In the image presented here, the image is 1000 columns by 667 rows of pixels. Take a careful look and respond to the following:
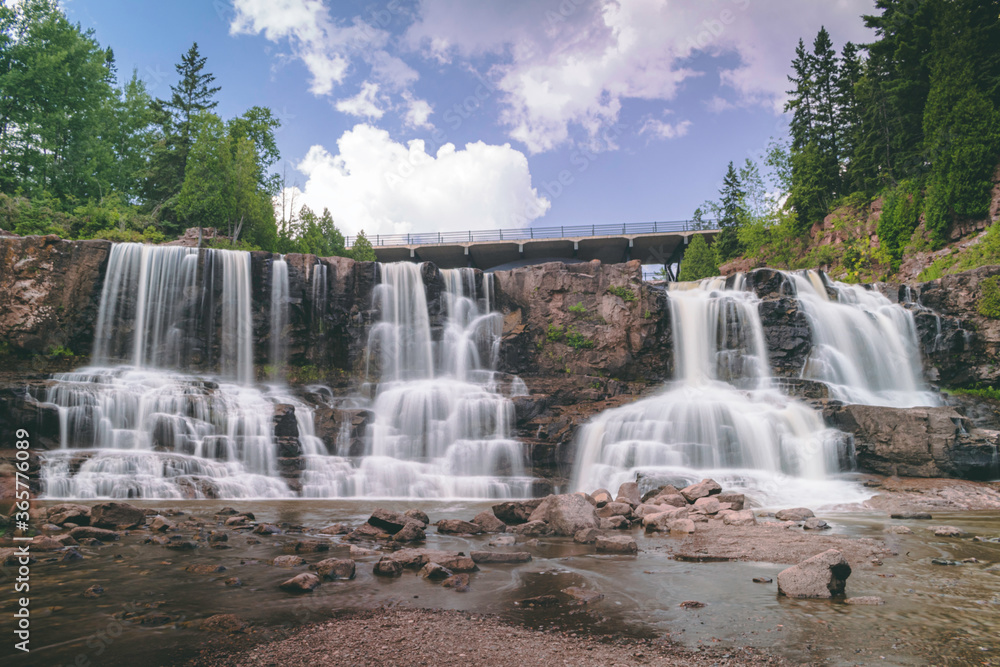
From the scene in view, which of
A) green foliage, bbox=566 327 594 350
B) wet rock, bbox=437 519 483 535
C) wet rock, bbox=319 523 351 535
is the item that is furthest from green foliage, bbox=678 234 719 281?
wet rock, bbox=319 523 351 535

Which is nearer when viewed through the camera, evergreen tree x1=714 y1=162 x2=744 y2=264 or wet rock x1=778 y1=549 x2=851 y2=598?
wet rock x1=778 y1=549 x2=851 y2=598

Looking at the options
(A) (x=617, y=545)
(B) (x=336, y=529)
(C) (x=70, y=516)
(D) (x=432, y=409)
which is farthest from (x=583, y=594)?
(D) (x=432, y=409)

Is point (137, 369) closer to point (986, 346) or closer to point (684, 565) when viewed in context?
point (684, 565)

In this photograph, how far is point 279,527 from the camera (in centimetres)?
1077

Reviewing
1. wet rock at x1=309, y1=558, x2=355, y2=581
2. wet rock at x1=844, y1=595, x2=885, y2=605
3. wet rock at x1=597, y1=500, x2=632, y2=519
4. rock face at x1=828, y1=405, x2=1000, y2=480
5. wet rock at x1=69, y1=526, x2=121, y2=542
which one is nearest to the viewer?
wet rock at x1=844, y1=595, x2=885, y2=605

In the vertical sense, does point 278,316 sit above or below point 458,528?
above

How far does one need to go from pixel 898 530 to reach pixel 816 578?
6.47m

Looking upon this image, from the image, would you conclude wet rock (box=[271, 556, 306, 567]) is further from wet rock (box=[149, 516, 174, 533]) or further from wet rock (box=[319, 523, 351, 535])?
wet rock (box=[149, 516, 174, 533])

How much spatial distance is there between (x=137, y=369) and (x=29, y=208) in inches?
648

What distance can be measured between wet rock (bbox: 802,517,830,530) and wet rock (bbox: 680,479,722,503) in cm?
253

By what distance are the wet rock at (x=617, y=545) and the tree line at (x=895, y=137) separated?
33.1 meters

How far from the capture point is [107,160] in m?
40.1

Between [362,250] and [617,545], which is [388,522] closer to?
[617,545]

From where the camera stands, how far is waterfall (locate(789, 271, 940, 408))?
2362 cm
